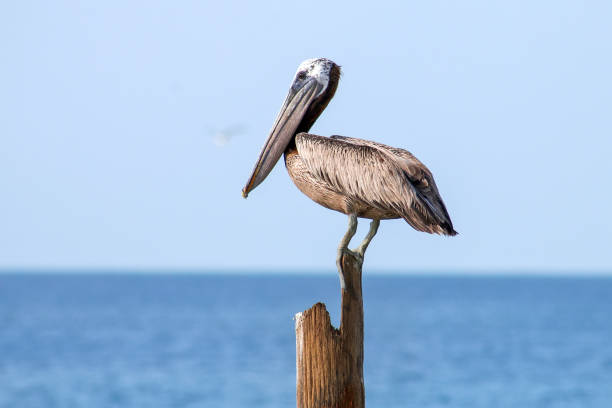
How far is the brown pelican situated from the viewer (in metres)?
5.16

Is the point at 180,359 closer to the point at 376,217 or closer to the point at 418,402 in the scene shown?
the point at 418,402

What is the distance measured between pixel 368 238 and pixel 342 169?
0.40m

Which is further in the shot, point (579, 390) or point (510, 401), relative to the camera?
point (579, 390)

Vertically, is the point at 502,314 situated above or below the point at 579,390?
above

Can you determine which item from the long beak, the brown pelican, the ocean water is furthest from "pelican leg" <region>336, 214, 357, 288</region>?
the ocean water

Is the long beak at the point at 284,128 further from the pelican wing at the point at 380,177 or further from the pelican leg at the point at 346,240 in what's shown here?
the pelican leg at the point at 346,240

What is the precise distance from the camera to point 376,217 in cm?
534

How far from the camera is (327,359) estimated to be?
16.7 ft

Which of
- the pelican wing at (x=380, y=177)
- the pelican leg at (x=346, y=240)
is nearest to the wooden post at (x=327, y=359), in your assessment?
the pelican leg at (x=346, y=240)

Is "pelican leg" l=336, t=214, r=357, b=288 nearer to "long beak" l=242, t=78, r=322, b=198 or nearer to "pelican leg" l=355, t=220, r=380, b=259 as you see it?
"pelican leg" l=355, t=220, r=380, b=259

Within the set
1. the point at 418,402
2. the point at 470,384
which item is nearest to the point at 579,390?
the point at 470,384

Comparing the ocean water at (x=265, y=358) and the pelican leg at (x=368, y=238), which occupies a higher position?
the ocean water at (x=265, y=358)

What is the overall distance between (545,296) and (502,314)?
31.6m

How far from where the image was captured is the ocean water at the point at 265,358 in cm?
2577
